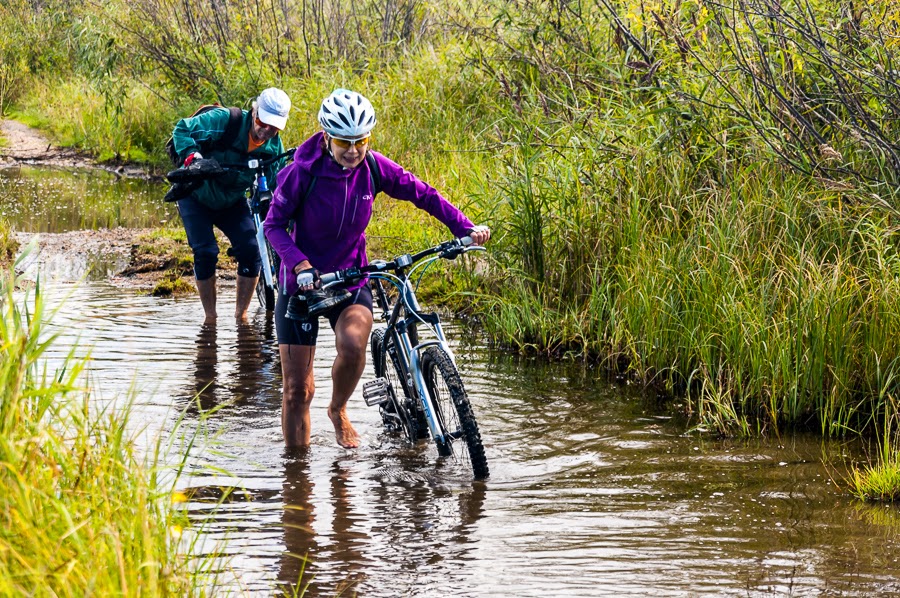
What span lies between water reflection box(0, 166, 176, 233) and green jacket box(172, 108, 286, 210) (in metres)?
6.03

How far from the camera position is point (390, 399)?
6.80 m

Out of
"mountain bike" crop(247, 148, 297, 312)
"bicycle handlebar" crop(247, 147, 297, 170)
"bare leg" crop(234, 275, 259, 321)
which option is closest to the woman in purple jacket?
"mountain bike" crop(247, 148, 297, 312)

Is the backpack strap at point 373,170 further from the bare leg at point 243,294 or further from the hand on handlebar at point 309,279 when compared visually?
the bare leg at point 243,294

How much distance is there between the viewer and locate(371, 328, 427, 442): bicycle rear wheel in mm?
6645

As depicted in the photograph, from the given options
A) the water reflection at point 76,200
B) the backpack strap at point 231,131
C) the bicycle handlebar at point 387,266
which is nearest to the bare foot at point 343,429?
the bicycle handlebar at point 387,266

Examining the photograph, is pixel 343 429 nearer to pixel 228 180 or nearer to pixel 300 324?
pixel 300 324

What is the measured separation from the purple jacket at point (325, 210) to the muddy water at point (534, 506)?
1012mm

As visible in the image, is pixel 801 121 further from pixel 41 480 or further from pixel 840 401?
pixel 41 480

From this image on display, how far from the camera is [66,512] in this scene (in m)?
3.11

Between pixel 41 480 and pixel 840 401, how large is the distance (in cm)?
A: 452

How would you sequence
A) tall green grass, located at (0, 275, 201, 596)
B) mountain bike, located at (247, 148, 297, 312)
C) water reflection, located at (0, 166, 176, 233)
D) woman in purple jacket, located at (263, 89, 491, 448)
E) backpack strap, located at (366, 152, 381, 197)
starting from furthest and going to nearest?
1. water reflection, located at (0, 166, 176, 233)
2. mountain bike, located at (247, 148, 297, 312)
3. backpack strap, located at (366, 152, 381, 197)
4. woman in purple jacket, located at (263, 89, 491, 448)
5. tall green grass, located at (0, 275, 201, 596)

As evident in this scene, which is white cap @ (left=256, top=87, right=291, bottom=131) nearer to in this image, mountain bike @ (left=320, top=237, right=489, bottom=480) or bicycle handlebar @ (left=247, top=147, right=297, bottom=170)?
bicycle handlebar @ (left=247, top=147, right=297, bottom=170)

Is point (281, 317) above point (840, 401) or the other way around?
above

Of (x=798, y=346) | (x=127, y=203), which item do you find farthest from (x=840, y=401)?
(x=127, y=203)
